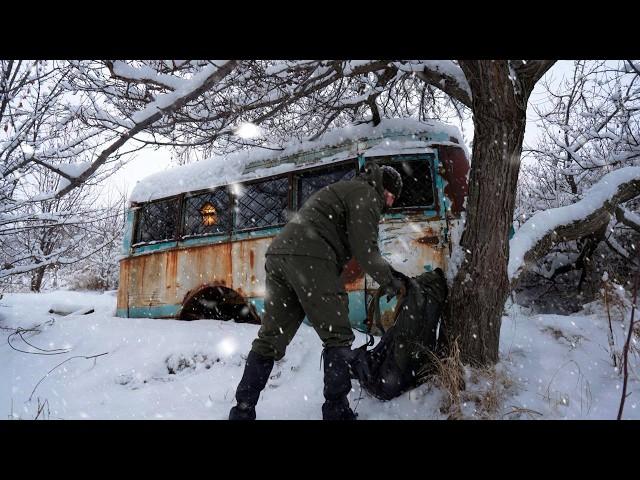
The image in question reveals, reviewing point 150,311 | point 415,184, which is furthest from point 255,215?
point 150,311

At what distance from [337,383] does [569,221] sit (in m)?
2.46

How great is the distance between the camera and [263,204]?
14.7 ft

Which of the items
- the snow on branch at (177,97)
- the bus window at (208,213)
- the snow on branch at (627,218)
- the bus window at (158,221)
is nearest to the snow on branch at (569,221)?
the snow on branch at (627,218)

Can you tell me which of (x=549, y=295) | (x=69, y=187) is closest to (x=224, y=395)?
(x=69, y=187)

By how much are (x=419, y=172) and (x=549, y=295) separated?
14.1 ft

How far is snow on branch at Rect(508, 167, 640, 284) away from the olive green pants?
4.53 feet

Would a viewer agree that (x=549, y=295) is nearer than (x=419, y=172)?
No

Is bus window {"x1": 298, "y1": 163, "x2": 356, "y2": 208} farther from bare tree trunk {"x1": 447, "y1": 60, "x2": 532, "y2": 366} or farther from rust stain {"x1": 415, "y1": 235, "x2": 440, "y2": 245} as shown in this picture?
bare tree trunk {"x1": 447, "y1": 60, "x2": 532, "y2": 366}

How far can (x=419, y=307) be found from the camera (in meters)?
2.50

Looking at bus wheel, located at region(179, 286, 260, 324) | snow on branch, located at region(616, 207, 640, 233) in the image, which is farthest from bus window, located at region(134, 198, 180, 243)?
snow on branch, located at region(616, 207, 640, 233)

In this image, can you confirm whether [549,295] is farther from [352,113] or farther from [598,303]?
[352,113]

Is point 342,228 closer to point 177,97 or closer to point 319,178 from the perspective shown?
point 177,97

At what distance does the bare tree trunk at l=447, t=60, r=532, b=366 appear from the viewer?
8.51 ft
